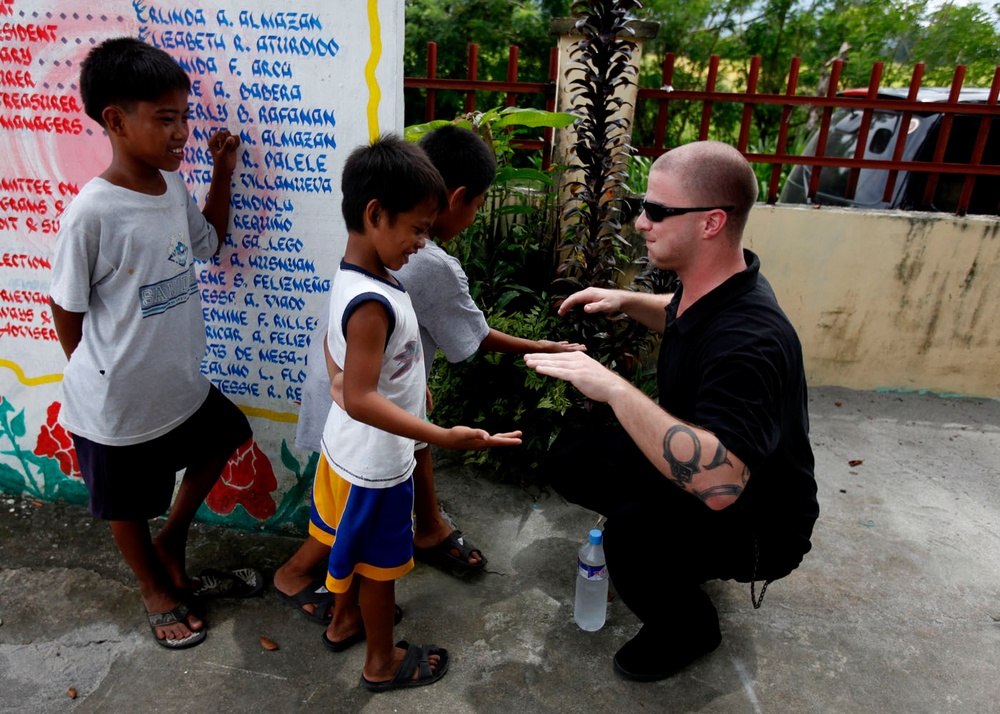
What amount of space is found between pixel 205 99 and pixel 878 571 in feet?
9.80

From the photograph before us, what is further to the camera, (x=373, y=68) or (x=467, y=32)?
(x=467, y=32)

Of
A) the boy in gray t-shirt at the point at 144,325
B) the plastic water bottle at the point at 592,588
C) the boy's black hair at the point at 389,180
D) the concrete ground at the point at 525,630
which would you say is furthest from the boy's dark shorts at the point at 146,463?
the plastic water bottle at the point at 592,588

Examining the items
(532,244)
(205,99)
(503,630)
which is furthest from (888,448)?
(205,99)

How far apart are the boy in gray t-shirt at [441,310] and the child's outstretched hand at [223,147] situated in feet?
2.00

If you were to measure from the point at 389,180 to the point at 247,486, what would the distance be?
1547 mm

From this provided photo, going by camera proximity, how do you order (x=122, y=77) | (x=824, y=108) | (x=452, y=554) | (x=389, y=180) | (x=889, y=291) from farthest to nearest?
(x=889, y=291) < (x=824, y=108) < (x=452, y=554) < (x=122, y=77) < (x=389, y=180)

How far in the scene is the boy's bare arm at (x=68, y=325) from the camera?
2045 mm

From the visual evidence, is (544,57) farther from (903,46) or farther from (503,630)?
(503,630)

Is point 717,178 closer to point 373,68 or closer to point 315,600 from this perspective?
point 373,68

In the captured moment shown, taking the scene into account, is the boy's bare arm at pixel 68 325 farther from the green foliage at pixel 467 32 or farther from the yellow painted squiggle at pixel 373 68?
the green foliage at pixel 467 32

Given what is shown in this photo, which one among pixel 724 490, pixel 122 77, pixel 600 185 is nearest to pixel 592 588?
pixel 724 490

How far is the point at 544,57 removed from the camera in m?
8.68

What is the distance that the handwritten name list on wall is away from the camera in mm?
2275

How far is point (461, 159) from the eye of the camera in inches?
87.7
